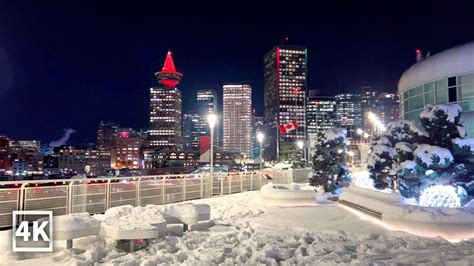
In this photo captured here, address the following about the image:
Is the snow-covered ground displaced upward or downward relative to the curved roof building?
downward

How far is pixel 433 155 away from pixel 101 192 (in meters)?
10.6

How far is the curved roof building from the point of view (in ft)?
94.0

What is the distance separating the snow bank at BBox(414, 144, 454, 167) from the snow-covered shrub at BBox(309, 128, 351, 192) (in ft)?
27.0

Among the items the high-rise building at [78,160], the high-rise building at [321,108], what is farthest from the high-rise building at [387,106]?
the high-rise building at [78,160]

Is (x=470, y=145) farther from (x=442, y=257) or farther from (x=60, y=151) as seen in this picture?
(x=60, y=151)

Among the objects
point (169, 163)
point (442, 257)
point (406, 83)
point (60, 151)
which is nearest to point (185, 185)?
point (442, 257)

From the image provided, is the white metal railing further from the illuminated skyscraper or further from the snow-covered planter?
the illuminated skyscraper

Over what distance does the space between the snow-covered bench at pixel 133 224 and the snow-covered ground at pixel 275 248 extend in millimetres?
270

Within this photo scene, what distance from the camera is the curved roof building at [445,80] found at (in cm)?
2866

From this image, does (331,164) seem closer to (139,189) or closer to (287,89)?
(139,189)

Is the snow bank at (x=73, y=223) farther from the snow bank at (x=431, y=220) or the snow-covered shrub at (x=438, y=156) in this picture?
the snow-covered shrub at (x=438, y=156)

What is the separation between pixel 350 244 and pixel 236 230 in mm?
2993

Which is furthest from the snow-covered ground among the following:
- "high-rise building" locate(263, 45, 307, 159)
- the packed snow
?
"high-rise building" locate(263, 45, 307, 159)

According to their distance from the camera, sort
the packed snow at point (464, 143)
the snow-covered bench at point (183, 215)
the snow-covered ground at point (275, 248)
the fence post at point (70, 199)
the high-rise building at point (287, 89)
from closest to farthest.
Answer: the snow-covered ground at point (275, 248), the snow-covered bench at point (183, 215), the fence post at point (70, 199), the packed snow at point (464, 143), the high-rise building at point (287, 89)
